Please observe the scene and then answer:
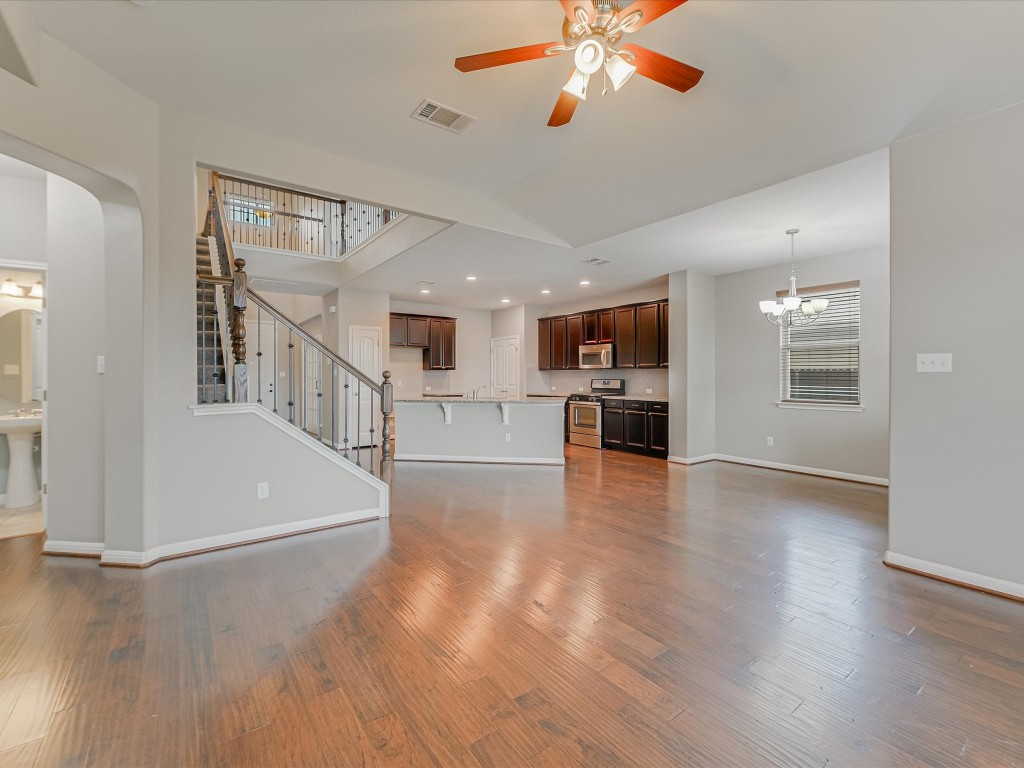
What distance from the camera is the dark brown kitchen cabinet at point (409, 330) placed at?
8789 millimetres

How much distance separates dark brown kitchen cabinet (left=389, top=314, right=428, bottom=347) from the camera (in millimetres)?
8789

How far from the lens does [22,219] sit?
369cm

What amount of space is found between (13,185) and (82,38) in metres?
2.13

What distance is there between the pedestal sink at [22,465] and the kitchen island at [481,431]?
3602 millimetres

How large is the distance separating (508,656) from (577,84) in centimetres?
265

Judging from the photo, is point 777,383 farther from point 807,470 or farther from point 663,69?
point 663,69

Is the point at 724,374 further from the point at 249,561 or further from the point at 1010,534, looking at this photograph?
the point at 249,561

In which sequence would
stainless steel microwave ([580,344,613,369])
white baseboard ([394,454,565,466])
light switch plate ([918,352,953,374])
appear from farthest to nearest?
stainless steel microwave ([580,344,613,369]) → white baseboard ([394,454,565,466]) → light switch plate ([918,352,953,374])

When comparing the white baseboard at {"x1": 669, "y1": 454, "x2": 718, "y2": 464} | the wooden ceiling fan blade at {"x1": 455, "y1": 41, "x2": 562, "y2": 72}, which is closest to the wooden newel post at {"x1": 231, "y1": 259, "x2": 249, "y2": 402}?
the wooden ceiling fan blade at {"x1": 455, "y1": 41, "x2": 562, "y2": 72}

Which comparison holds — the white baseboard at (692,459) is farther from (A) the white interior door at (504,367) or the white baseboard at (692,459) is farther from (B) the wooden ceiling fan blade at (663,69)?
(B) the wooden ceiling fan blade at (663,69)

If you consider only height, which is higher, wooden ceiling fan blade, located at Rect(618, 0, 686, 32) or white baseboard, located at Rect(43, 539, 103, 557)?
wooden ceiling fan blade, located at Rect(618, 0, 686, 32)

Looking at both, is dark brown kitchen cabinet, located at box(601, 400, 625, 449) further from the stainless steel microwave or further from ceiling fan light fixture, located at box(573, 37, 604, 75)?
ceiling fan light fixture, located at box(573, 37, 604, 75)

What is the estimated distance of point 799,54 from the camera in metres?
2.51

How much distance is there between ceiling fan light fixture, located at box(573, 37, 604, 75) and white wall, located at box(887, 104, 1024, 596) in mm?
2435
